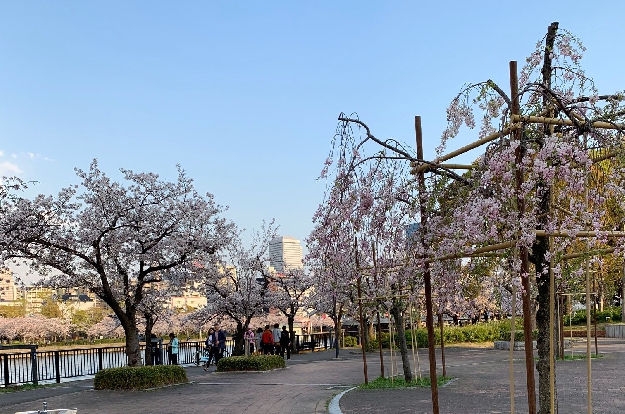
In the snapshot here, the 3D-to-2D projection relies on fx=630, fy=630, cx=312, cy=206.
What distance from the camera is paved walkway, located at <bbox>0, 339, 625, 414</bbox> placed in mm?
11617

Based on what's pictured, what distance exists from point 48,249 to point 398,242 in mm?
12780

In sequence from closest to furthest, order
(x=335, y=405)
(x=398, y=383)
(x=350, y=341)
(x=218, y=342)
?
(x=335, y=405) → (x=398, y=383) → (x=218, y=342) → (x=350, y=341)

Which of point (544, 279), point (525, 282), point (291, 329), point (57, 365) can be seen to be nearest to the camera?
point (525, 282)

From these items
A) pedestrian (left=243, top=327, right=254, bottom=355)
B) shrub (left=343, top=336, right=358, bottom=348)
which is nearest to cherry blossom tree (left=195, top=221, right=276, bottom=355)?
pedestrian (left=243, top=327, right=254, bottom=355)

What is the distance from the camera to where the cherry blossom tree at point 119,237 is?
16.8 m

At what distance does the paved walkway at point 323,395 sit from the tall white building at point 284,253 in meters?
11.4

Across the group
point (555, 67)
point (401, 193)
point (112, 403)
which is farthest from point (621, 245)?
point (112, 403)

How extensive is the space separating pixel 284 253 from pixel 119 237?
1844cm

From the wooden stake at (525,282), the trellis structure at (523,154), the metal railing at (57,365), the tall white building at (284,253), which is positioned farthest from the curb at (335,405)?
the tall white building at (284,253)

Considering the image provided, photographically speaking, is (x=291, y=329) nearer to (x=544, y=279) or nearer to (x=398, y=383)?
(x=398, y=383)

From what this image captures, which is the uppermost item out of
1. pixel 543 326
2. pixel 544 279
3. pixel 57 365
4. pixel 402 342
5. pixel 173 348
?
pixel 544 279

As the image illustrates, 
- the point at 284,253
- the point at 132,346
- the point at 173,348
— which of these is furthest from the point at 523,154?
the point at 284,253

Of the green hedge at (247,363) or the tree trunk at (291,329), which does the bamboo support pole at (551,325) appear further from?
the tree trunk at (291,329)

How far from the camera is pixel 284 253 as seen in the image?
3603 centimetres
